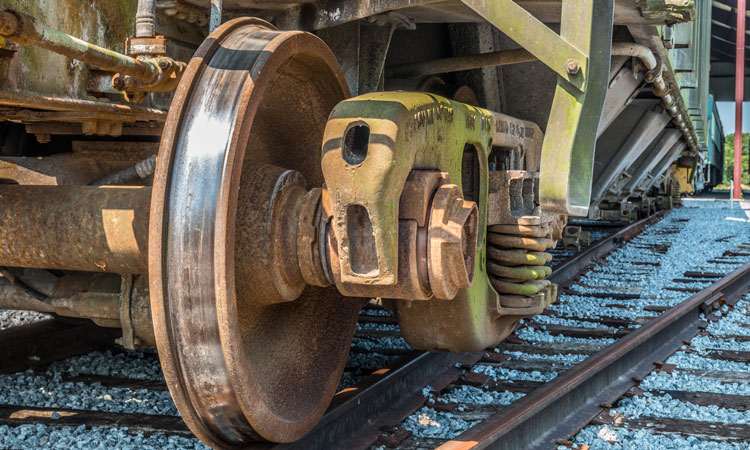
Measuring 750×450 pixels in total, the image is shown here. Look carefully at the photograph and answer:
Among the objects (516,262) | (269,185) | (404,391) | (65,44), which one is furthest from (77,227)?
(516,262)

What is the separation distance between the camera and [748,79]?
131 feet

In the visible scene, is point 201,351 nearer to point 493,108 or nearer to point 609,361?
point 609,361

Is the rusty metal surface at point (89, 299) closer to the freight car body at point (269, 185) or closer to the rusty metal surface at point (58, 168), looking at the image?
the freight car body at point (269, 185)

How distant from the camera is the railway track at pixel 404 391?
107 inches

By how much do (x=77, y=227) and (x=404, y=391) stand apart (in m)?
1.47

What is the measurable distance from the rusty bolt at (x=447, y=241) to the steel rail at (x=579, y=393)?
1.71ft

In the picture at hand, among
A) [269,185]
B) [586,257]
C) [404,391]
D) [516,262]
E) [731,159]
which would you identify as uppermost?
[731,159]

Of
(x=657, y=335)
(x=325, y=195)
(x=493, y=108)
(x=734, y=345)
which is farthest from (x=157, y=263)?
(x=734, y=345)

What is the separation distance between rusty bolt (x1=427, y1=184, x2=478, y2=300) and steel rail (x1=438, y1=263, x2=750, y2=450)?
52cm

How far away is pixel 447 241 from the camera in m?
2.23

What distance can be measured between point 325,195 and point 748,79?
43055mm

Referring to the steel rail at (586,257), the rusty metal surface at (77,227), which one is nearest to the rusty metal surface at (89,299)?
the rusty metal surface at (77,227)

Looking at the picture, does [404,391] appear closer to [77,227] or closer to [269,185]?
[269,185]

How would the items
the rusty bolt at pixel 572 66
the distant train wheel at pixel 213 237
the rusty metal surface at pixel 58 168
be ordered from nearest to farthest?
the distant train wheel at pixel 213 237 < the rusty bolt at pixel 572 66 < the rusty metal surface at pixel 58 168
